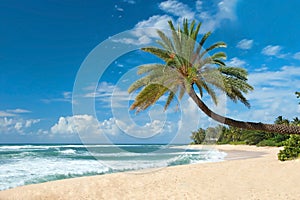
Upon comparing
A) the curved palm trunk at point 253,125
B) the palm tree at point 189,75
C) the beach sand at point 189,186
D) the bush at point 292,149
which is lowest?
the beach sand at point 189,186

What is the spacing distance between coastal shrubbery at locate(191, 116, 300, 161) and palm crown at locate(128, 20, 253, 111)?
5658 millimetres

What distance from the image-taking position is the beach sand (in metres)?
10.9

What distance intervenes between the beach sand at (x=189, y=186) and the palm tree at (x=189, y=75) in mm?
3225

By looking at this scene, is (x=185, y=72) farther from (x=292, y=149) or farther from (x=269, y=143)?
(x=269, y=143)

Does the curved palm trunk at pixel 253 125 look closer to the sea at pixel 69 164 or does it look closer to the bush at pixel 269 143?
the sea at pixel 69 164

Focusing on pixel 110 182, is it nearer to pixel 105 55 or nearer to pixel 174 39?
pixel 105 55

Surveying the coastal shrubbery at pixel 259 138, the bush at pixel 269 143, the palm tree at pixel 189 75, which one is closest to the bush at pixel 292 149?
the coastal shrubbery at pixel 259 138

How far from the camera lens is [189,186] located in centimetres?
1235

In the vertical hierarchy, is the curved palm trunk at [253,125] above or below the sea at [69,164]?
above

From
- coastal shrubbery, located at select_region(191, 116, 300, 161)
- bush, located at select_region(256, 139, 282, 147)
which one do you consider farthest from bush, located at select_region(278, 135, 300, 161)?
bush, located at select_region(256, 139, 282, 147)

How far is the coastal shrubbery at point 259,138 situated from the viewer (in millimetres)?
16078

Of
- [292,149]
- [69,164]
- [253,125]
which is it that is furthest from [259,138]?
[253,125]

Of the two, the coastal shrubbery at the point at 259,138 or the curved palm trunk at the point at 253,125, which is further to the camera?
the coastal shrubbery at the point at 259,138

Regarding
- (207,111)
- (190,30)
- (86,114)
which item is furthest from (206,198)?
(190,30)
